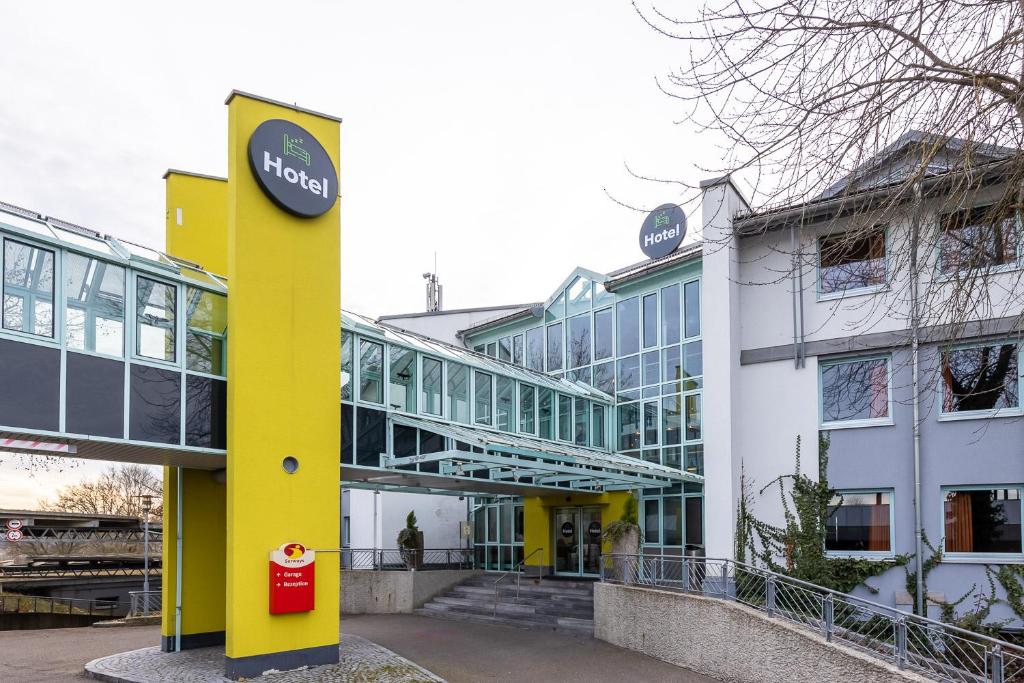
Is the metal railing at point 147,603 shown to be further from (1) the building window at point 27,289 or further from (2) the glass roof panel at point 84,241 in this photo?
(1) the building window at point 27,289

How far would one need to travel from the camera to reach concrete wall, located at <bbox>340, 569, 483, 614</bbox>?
2111 cm

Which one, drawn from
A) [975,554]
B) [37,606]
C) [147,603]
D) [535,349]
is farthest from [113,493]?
[975,554]

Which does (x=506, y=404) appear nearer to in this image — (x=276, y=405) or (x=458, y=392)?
(x=458, y=392)

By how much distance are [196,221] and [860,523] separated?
44.6 ft

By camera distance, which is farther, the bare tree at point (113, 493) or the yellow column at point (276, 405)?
the bare tree at point (113, 493)

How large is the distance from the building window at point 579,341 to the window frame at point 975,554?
9717mm

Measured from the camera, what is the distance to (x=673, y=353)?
63.3ft

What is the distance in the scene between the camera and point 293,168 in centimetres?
1301

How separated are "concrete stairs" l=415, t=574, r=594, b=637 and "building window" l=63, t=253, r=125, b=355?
35.3 feet

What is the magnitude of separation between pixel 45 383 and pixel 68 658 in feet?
22.8

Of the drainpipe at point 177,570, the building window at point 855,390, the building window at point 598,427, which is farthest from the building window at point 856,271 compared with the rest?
the drainpipe at point 177,570

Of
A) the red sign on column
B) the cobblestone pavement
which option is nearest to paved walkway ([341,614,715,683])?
the cobblestone pavement

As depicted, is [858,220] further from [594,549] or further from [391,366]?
[594,549]

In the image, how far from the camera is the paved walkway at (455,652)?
1290cm
